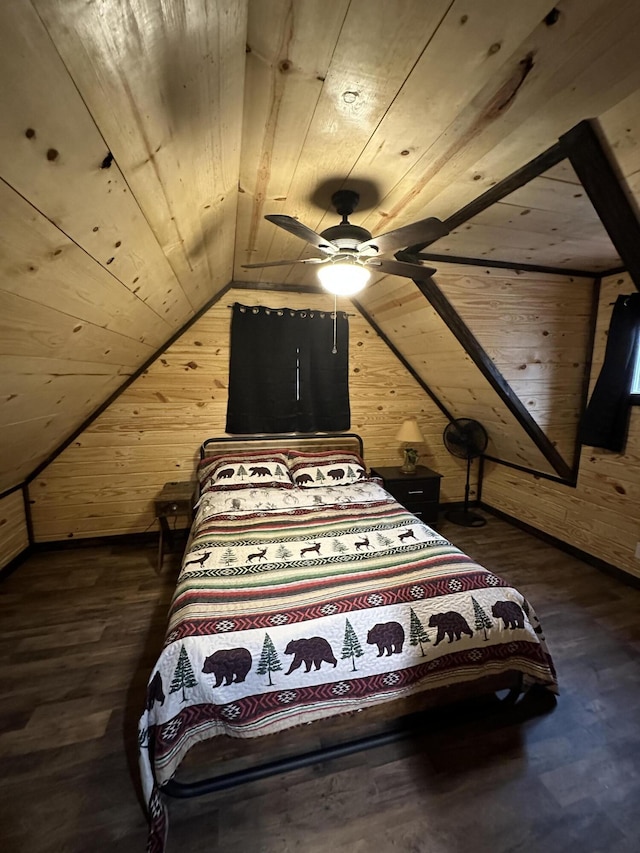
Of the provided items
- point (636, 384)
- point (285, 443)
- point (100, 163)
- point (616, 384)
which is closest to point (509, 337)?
point (616, 384)

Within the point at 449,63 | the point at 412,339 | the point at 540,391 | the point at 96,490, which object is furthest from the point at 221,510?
the point at 540,391

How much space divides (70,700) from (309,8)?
9.15 feet

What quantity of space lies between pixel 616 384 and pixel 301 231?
2.66 metres

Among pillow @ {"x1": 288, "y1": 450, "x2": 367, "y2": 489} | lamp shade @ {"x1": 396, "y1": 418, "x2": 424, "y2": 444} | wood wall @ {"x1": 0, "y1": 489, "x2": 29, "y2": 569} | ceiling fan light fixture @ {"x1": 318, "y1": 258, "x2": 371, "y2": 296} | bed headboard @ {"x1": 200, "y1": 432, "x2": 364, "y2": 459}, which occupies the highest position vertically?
ceiling fan light fixture @ {"x1": 318, "y1": 258, "x2": 371, "y2": 296}

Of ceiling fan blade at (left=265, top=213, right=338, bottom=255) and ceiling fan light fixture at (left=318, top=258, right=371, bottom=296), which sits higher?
ceiling fan blade at (left=265, top=213, right=338, bottom=255)

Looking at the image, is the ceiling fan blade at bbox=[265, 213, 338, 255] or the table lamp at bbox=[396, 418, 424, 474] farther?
the table lamp at bbox=[396, 418, 424, 474]

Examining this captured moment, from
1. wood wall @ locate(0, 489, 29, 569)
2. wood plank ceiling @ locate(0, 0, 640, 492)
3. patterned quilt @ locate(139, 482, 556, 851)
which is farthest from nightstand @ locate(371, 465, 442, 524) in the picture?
wood wall @ locate(0, 489, 29, 569)

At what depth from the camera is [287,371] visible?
3.59 m

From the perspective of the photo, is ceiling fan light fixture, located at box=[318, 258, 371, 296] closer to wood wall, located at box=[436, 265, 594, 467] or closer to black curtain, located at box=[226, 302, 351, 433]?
wood wall, located at box=[436, 265, 594, 467]

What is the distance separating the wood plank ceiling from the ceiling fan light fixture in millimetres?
333

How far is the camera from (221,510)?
2555 millimetres

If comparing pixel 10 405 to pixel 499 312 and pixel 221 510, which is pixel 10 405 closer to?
pixel 221 510

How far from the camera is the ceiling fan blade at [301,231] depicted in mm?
1386

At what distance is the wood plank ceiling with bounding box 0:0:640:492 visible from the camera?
2.35 ft
